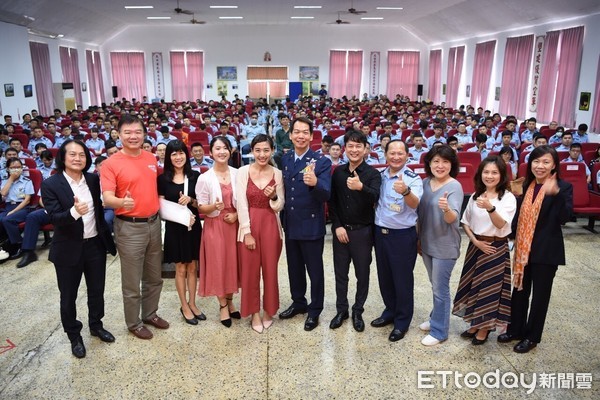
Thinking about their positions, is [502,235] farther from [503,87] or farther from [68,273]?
[503,87]

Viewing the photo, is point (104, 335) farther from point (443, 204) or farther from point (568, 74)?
point (568, 74)

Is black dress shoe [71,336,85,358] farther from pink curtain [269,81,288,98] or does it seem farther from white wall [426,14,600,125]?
pink curtain [269,81,288,98]

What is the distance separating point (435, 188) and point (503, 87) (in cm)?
1448

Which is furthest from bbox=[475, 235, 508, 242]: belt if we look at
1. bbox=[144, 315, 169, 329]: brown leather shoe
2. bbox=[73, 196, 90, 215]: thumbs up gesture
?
bbox=[73, 196, 90, 215]: thumbs up gesture

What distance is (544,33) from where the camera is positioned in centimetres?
1281

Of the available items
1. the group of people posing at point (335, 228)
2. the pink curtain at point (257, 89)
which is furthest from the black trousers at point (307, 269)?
the pink curtain at point (257, 89)

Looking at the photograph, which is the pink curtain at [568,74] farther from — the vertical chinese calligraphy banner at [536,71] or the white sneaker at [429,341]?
the white sneaker at [429,341]

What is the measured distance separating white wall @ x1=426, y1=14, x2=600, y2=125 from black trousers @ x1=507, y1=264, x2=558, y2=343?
9.86 meters

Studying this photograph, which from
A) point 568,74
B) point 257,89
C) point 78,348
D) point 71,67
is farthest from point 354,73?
point 78,348

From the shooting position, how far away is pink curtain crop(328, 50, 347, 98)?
22.7 metres

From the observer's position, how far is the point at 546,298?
286cm

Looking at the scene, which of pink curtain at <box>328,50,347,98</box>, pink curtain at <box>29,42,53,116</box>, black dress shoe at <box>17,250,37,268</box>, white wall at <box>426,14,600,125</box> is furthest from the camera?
pink curtain at <box>328,50,347,98</box>

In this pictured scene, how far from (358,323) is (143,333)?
1.56 meters

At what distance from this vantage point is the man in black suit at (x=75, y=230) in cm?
274
